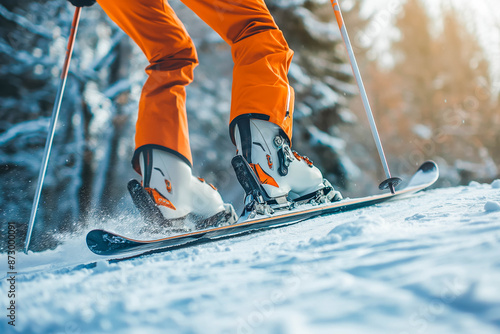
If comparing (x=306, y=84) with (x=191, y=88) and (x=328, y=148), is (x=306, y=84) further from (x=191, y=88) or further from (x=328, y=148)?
(x=191, y=88)

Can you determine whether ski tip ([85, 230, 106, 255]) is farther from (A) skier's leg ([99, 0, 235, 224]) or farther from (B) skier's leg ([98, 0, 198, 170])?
(B) skier's leg ([98, 0, 198, 170])

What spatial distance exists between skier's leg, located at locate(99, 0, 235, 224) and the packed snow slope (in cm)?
64

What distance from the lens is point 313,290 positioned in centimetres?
51

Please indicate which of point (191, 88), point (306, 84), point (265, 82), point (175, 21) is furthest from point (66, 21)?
point (265, 82)

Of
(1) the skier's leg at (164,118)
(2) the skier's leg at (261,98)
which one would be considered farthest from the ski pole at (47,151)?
(2) the skier's leg at (261,98)

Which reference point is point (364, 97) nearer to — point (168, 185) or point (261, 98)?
point (261, 98)

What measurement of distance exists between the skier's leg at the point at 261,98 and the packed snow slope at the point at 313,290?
63 cm

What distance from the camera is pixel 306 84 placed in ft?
16.9

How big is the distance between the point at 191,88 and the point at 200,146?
2.99ft

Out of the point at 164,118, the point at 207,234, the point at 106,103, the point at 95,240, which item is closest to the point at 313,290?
the point at 207,234

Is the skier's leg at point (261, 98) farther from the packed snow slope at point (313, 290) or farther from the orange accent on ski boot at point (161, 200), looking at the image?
the packed snow slope at point (313, 290)

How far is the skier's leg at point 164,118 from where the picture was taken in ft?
4.70

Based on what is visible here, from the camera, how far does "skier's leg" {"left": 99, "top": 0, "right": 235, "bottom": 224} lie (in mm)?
1434

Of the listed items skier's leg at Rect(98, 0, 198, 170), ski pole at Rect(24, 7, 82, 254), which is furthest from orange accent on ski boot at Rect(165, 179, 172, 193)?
ski pole at Rect(24, 7, 82, 254)
